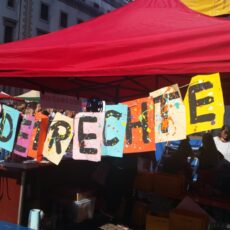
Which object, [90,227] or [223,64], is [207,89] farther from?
[90,227]

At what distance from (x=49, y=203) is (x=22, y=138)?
164 centimetres

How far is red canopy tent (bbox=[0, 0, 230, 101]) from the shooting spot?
2.52 m

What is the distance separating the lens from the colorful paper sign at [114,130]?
9.10ft

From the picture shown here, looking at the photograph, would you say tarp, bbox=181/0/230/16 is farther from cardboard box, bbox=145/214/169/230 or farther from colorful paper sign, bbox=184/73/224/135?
colorful paper sign, bbox=184/73/224/135

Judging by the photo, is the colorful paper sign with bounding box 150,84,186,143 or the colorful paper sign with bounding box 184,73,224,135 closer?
the colorful paper sign with bounding box 184,73,224,135

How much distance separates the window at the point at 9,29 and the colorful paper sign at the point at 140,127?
28.7 meters

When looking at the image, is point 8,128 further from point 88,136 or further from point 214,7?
point 214,7

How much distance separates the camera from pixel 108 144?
9.31 feet

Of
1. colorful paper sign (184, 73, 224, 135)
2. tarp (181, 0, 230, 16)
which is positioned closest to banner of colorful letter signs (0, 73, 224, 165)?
colorful paper sign (184, 73, 224, 135)

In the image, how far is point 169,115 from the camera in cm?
262

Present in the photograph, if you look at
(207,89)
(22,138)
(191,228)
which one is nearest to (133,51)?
(207,89)

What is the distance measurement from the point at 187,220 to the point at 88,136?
1.56 meters

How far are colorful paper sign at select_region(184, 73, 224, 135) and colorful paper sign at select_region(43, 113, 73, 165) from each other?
104cm

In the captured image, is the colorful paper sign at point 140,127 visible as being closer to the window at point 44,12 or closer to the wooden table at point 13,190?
the wooden table at point 13,190
